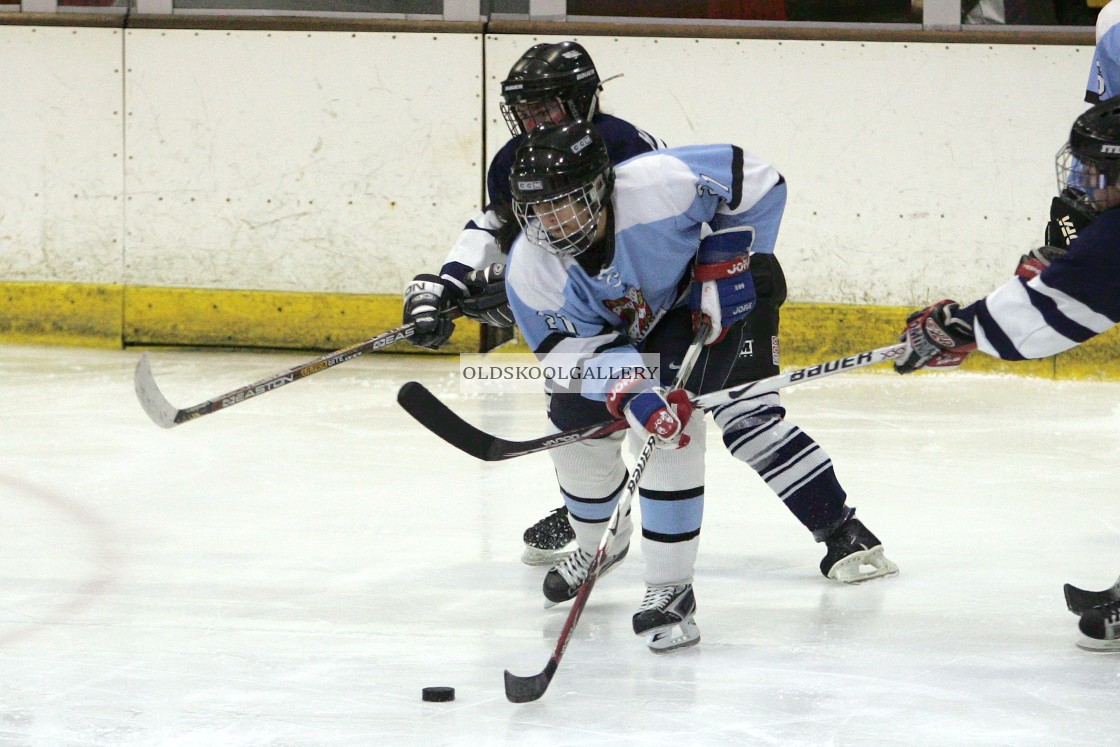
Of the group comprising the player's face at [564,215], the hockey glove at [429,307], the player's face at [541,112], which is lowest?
the hockey glove at [429,307]

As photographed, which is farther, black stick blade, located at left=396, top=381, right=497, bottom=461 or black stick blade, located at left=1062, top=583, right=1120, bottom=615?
black stick blade, located at left=1062, top=583, right=1120, bottom=615

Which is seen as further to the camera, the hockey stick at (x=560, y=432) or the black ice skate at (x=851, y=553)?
the black ice skate at (x=851, y=553)

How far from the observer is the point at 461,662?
6.74 feet

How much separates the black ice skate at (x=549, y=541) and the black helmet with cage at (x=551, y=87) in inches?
29.1

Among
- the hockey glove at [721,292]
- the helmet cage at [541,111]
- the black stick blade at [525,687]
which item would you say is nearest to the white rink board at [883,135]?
the helmet cage at [541,111]

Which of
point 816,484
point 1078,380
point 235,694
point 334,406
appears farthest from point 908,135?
point 235,694

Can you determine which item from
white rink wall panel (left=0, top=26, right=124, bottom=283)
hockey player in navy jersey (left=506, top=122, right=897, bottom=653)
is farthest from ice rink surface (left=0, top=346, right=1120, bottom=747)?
white rink wall panel (left=0, top=26, right=124, bottom=283)

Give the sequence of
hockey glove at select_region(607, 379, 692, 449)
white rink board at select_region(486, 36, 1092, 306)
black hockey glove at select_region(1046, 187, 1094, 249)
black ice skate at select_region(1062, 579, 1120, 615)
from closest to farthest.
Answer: hockey glove at select_region(607, 379, 692, 449) → black ice skate at select_region(1062, 579, 1120, 615) → black hockey glove at select_region(1046, 187, 1094, 249) → white rink board at select_region(486, 36, 1092, 306)

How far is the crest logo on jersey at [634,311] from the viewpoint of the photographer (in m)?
2.11

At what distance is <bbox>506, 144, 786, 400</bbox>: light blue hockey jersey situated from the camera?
2.06 meters

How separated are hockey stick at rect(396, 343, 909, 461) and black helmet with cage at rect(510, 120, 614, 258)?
0.30 m

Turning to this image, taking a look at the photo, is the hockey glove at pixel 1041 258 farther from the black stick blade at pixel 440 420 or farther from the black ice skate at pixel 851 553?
the black stick blade at pixel 440 420

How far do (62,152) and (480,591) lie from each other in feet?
10.4

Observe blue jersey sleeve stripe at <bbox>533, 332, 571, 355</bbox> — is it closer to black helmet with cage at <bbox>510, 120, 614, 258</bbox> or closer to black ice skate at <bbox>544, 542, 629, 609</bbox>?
black helmet with cage at <bbox>510, 120, 614, 258</bbox>
